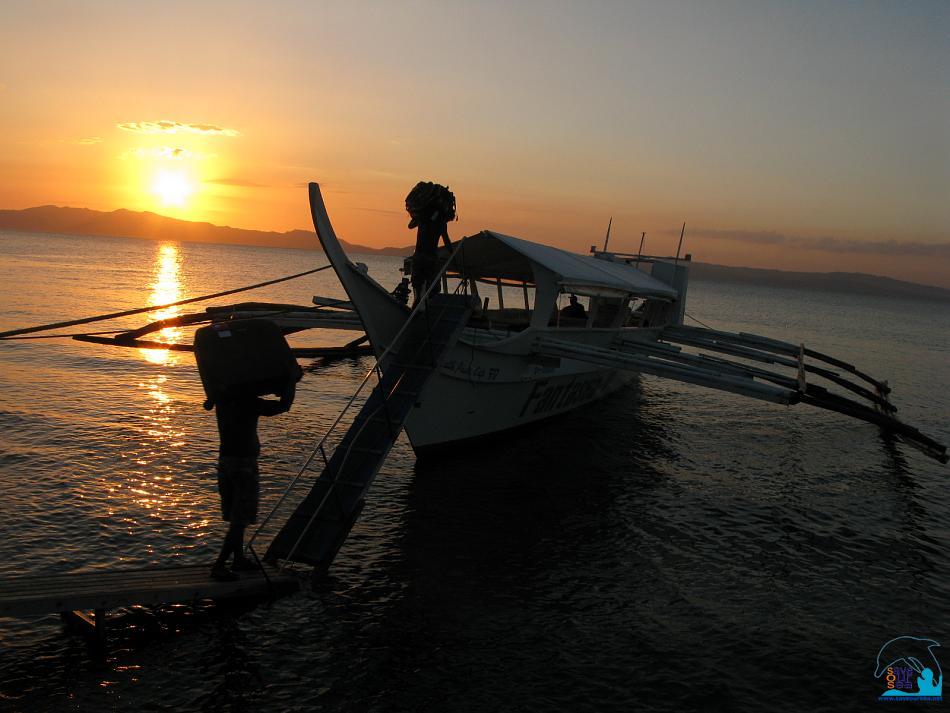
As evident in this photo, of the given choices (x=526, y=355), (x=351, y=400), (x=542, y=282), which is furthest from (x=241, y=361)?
(x=542, y=282)

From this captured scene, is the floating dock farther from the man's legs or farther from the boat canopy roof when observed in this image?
the boat canopy roof

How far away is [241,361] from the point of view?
739cm

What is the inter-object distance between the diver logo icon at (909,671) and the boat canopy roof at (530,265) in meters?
9.27

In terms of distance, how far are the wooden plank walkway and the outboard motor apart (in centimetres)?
197

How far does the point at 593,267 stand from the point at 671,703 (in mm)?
13859

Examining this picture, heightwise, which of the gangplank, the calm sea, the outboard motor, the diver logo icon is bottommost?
the diver logo icon

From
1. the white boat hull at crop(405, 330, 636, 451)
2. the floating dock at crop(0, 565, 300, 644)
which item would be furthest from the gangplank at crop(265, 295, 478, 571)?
the floating dock at crop(0, 565, 300, 644)

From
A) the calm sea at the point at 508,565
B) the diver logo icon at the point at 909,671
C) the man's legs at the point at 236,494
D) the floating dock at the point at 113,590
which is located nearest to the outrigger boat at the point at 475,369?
the man's legs at the point at 236,494

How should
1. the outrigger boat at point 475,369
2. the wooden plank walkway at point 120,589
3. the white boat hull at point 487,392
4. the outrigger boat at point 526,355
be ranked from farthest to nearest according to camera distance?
the white boat hull at point 487,392 → the outrigger boat at point 526,355 → the outrigger boat at point 475,369 → the wooden plank walkway at point 120,589

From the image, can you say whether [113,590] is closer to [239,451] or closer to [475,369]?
[239,451]

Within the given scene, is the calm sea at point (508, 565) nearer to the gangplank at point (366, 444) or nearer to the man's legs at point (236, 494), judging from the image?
the gangplank at point (366, 444)

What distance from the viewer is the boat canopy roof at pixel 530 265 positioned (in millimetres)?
16000

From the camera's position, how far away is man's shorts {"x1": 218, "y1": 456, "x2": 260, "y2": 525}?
Answer: 24.9ft

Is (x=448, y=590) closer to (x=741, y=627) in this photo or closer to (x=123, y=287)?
(x=741, y=627)
